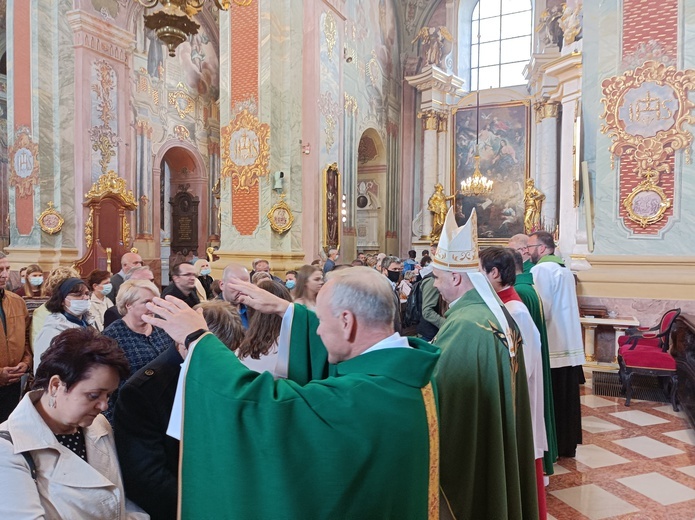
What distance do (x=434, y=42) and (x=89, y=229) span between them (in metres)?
13.8

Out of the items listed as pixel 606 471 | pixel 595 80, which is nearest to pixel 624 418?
pixel 606 471

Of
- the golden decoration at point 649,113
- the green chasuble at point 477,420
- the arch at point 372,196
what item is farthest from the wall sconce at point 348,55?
the green chasuble at point 477,420

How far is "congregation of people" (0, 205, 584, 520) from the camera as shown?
1.67 metres

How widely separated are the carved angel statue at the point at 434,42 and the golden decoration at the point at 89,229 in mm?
13136

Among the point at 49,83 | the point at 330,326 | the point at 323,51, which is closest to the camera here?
the point at 330,326

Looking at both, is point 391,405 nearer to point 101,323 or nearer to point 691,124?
point 101,323

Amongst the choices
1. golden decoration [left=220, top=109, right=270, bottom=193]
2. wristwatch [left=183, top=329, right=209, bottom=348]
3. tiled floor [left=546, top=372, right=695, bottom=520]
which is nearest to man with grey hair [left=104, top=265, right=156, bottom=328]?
wristwatch [left=183, top=329, right=209, bottom=348]

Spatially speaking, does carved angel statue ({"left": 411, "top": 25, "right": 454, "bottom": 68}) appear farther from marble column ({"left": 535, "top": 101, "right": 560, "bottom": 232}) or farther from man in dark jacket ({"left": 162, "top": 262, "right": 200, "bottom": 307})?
man in dark jacket ({"left": 162, "top": 262, "right": 200, "bottom": 307})

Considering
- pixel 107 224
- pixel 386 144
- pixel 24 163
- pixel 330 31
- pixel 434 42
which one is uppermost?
pixel 434 42

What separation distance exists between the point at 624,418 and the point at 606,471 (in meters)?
1.62

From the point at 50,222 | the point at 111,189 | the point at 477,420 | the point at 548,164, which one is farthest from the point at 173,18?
the point at 548,164

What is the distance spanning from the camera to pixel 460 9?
69.1ft

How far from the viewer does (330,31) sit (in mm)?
11891

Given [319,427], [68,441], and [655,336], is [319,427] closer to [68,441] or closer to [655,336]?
[68,441]
